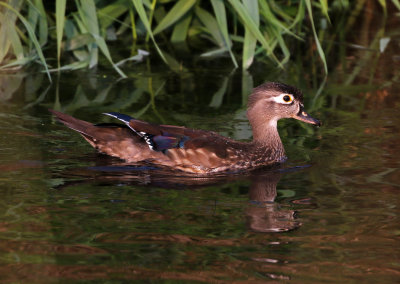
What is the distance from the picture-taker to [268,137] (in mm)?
7449

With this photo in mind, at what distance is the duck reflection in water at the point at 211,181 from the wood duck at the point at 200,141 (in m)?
0.13

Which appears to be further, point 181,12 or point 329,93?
point 181,12

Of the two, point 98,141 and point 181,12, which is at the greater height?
point 181,12

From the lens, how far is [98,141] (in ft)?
23.7

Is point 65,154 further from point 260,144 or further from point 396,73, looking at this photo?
point 396,73

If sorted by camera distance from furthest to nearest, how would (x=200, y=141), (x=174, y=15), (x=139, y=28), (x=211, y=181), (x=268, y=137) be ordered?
(x=139, y=28), (x=174, y=15), (x=268, y=137), (x=200, y=141), (x=211, y=181)

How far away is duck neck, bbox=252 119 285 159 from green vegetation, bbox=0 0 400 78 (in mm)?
1209

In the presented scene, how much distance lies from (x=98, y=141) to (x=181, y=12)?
3319 mm

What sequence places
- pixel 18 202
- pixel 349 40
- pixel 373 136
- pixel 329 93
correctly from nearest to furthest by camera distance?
pixel 18 202 → pixel 373 136 → pixel 329 93 → pixel 349 40

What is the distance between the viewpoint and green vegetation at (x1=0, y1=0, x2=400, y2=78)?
895cm

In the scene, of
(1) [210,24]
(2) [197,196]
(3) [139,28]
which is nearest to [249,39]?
(1) [210,24]

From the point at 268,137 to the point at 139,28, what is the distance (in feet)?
13.0

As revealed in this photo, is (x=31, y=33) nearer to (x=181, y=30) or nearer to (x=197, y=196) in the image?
(x=181, y=30)

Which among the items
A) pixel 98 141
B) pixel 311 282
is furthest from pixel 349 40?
pixel 311 282
